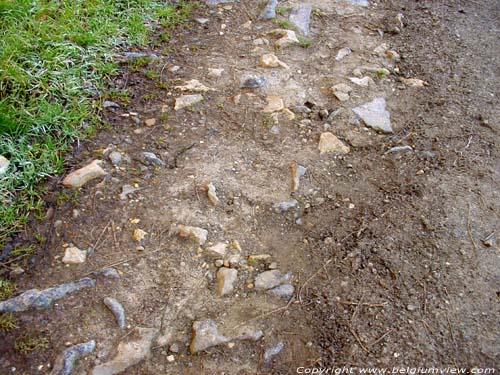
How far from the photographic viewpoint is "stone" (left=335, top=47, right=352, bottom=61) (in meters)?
3.51

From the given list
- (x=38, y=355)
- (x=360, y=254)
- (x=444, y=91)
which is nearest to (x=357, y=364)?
(x=360, y=254)

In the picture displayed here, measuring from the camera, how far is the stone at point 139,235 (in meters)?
2.35

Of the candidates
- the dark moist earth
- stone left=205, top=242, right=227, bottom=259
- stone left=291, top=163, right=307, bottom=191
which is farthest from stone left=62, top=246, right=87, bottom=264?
stone left=291, top=163, right=307, bottom=191

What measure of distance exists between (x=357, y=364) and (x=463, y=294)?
55 centimetres

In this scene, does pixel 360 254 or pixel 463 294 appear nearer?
pixel 463 294

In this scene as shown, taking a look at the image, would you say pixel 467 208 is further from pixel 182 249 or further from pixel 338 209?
pixel 182 249

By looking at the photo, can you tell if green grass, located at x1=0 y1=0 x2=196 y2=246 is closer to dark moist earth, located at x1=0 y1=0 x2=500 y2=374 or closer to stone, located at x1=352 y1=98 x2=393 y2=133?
dark moist earth, located at x1=0 y1=0 x2=500 y2=374

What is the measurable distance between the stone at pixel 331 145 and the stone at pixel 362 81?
578mm

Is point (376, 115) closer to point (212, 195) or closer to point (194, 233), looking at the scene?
point (212, 195)

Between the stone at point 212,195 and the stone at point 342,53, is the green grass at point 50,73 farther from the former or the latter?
the stone at point 342,53

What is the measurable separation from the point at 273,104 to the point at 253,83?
0.76 ft

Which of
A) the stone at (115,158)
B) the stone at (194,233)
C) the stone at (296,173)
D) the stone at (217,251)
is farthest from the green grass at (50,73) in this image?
the stone at (296,173)

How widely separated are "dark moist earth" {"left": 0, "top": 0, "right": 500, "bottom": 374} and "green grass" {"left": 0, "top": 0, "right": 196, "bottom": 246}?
0.14 m

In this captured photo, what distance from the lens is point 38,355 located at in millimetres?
1933
